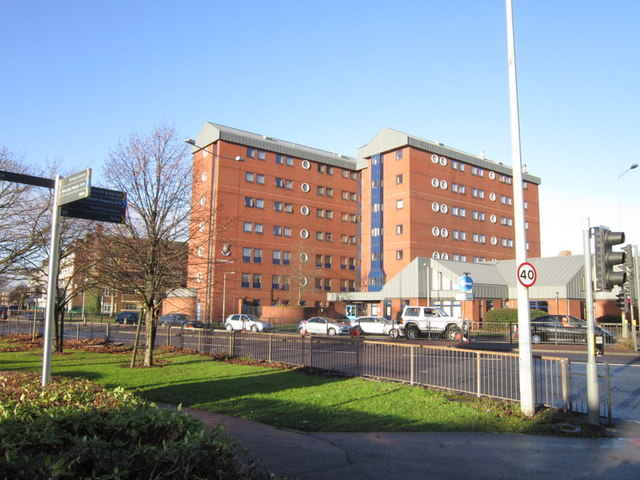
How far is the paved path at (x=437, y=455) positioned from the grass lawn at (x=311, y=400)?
566 millimetres

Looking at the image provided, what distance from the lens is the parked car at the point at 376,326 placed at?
36344mm

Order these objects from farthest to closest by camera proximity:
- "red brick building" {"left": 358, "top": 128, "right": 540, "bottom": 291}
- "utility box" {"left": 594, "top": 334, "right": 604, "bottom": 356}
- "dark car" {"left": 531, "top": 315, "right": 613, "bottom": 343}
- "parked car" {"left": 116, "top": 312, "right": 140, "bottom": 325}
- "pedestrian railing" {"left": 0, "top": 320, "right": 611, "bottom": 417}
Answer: "red brick building" {"left": 358, "top": 128, "right": 540, "bottom": 291}
"parked car" {"left": 116, "top": 312, "right": 140, "bottom": 325}
"dark car" {"left": 531, "top": 315, "right": 613, "bottom": 343}
"pedestrian railing" {"left": 0, "top": 320, "right": 611, "bottom": 417}
"utility box" {"left": 594, "top": 334, "right": 604, "bottom": 356}

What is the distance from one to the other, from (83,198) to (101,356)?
43.2 feet

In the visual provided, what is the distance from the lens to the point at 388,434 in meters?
7.96

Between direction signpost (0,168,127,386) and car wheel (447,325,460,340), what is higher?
direction signpost (0,168,127,386)

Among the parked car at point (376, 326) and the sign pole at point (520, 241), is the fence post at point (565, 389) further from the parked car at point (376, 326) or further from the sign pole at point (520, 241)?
Answer: the parked car at point (376, 326)

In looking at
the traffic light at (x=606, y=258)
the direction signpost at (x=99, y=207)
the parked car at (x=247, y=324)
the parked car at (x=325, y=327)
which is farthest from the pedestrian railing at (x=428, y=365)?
the parked car at (x=247, y=324)

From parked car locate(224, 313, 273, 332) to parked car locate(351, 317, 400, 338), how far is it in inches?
307

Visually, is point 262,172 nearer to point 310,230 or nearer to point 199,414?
point 310,230

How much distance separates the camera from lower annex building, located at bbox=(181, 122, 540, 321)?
213 ft

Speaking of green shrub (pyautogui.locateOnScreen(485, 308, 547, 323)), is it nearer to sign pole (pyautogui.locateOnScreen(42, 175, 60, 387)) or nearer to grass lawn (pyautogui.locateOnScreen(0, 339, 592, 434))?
grass lawn (pyautogui.locateOnScreen(0, 339, 592, 434))

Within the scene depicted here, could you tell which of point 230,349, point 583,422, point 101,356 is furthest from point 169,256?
point 583,422

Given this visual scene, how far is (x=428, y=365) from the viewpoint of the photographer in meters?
16.7

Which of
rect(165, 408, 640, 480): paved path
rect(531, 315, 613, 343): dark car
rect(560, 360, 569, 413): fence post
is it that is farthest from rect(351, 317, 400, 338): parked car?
rect(165, 408, 640, 480): paved path
